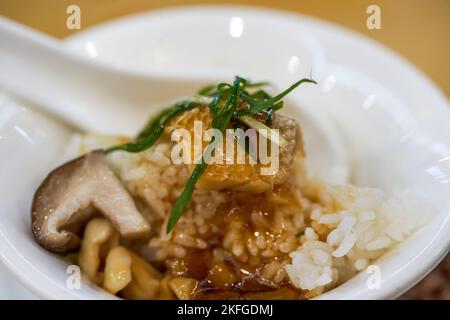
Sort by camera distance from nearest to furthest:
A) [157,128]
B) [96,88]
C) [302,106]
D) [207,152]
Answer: [207,152] → [157,128] → [302,106] → [96,88]

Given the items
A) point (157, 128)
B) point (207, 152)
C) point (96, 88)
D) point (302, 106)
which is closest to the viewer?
point (207, 152)

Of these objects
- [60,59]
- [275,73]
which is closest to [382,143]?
[275,73]

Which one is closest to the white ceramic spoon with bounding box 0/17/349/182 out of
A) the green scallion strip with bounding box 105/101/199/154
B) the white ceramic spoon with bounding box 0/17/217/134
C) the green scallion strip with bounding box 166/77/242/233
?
the white ceramic spoon with bounding box 0/17/217/134

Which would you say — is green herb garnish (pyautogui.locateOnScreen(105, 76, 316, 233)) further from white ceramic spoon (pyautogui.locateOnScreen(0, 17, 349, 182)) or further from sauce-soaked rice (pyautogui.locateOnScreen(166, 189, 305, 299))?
white ceramic spoon (pyautogui.locateOnScreen(0, 17, 349, 182))

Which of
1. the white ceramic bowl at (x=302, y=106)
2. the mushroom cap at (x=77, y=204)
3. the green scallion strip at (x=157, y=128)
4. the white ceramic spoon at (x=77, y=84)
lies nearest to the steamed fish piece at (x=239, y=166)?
the green scallion strip at (x=157, y=128)

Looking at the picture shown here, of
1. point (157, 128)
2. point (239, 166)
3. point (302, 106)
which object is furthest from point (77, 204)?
point (302, 106)

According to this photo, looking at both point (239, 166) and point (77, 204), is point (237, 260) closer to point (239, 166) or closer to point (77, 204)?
point (239, 166)

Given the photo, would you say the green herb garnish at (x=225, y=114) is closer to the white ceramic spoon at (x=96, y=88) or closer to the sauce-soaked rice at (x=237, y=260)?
the sauce-soaked rice at (x=237, y=260)
